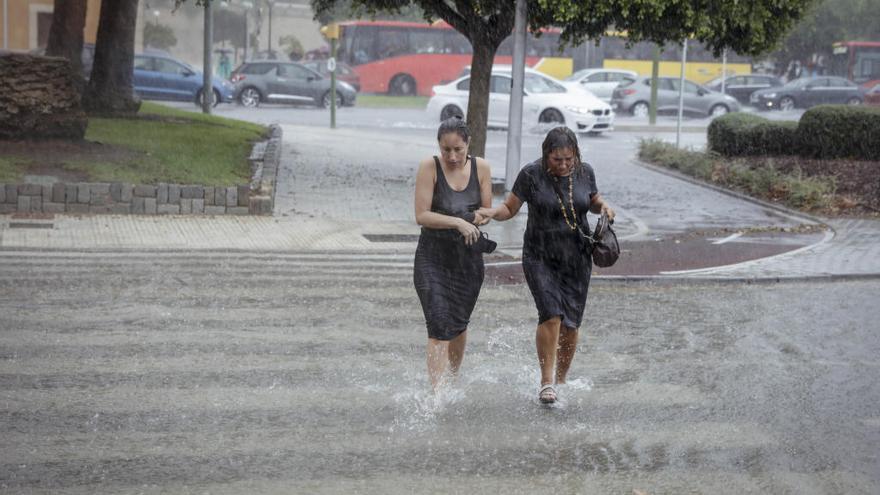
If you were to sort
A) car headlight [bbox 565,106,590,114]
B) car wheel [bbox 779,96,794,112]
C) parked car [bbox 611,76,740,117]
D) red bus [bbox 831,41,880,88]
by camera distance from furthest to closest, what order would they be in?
1. red bus [bbox 831,41,880,88]
2. car wheel [bbox 779,96,794,112]
3. parked car [bbox 611,76,740,117]
4. car headlight [bbox 565,106,590,114]

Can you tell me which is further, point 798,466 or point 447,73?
point 447,73

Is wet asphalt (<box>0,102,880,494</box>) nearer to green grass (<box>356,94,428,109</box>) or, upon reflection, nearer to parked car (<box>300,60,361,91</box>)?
green grass (<box>356,94,428,109</box>)

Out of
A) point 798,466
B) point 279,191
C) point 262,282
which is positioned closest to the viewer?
point 798,466

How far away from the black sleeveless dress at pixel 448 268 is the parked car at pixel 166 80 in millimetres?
34207

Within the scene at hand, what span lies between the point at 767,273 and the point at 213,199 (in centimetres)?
671

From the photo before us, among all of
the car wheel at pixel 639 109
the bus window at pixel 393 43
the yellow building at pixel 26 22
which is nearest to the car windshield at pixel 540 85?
the car wheel at pixel 639 109

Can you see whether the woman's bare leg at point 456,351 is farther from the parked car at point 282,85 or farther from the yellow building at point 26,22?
the yellow building at point 26,22

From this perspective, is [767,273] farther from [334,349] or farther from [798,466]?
[798,466]

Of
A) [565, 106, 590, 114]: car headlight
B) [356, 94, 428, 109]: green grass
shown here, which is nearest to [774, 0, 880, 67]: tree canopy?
[565, 106, 590, 114]: car headlight

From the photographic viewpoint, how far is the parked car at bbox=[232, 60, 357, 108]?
42.0 m

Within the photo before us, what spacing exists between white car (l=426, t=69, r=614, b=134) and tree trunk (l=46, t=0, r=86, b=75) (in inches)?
482

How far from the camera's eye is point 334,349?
337 inches

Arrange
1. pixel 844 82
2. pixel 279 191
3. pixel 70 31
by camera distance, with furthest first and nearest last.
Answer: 1. pixel 844 82
2. pixel 70 31
3. pixel 279 191

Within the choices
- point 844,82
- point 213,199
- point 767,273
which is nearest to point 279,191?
point 213,199
